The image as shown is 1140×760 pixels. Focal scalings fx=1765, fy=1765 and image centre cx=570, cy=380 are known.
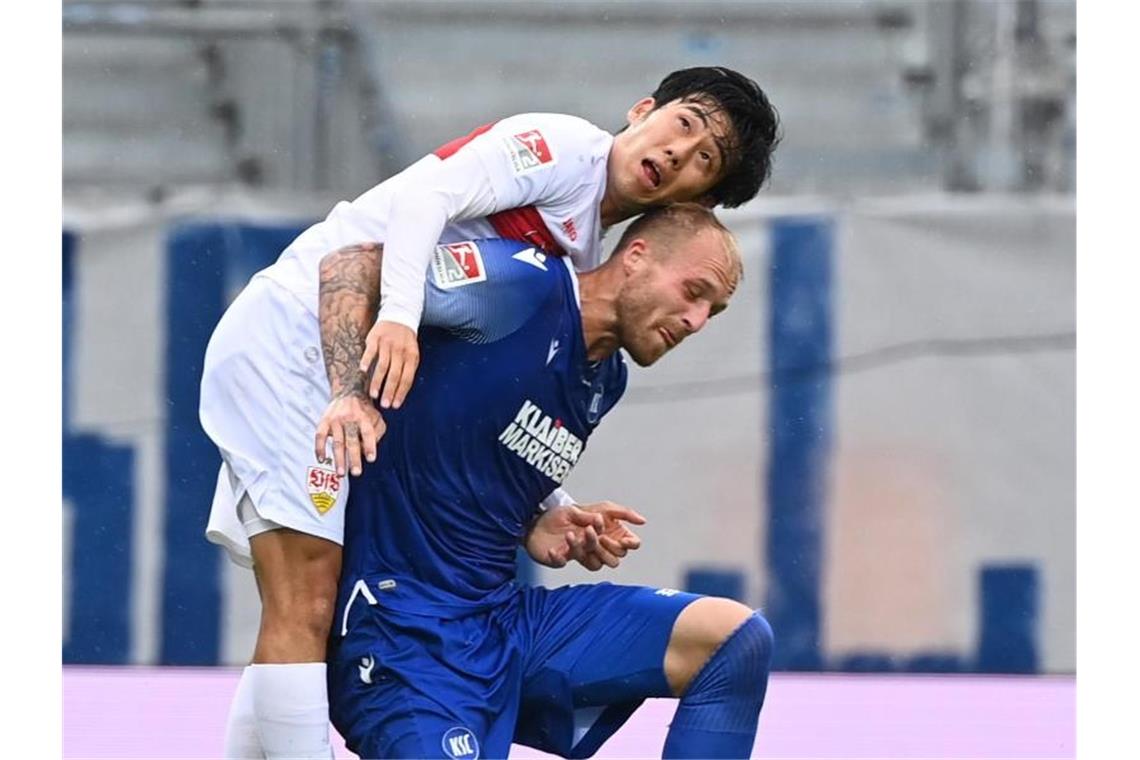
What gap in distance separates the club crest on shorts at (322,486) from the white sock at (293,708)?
0.30 m

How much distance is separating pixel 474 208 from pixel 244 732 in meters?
1.14

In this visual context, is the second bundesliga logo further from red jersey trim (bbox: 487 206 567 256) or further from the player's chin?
red jersey trim (bbox: 487 206 567 256)

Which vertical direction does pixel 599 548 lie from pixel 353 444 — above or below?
below

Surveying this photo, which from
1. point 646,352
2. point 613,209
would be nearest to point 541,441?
point 646,352

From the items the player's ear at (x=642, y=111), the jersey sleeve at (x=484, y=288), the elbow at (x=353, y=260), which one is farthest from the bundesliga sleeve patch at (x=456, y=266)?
the player's ear at (x=642, y=111)

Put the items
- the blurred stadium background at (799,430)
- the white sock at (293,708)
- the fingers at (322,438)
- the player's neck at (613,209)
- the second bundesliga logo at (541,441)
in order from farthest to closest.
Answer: the blurred stadium background at (799,430)
the player's neck at (613,209)
the second bundesliga logo at (541,441)
the white sock at (293,708)
the fingers at (322,438)

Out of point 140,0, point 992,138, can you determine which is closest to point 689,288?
point 992,138

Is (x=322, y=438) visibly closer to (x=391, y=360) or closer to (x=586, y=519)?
(x=391, y=360)

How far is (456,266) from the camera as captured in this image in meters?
3.19

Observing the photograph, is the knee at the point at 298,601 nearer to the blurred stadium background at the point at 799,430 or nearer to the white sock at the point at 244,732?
the white sock at the point at 244,732

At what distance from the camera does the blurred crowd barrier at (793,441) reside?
6684 mm

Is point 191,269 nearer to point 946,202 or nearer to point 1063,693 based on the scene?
point 946,202

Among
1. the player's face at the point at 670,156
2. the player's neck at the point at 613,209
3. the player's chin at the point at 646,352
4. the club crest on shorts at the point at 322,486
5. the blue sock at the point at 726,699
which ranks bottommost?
the blue sock at the point at 726,699

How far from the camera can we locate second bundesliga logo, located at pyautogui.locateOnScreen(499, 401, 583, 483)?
3330 mm
